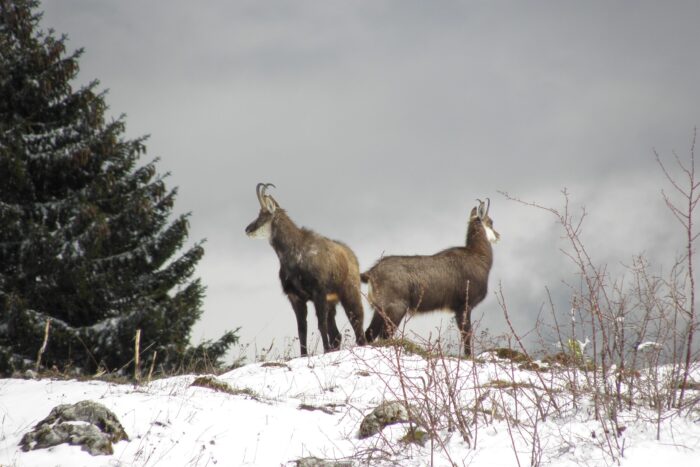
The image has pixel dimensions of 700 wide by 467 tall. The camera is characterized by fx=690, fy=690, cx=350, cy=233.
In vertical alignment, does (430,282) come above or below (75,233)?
below

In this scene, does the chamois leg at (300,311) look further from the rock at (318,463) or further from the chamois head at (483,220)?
the rock at (318,463)

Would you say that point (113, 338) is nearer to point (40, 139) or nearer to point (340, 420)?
point (40, 139)

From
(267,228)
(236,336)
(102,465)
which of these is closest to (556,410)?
(102,465)

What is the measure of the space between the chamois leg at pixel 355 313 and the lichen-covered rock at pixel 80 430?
5.88m

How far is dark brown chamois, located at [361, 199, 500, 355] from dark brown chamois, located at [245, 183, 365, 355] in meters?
→ 0.35

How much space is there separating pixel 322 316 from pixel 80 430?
5.63 meters

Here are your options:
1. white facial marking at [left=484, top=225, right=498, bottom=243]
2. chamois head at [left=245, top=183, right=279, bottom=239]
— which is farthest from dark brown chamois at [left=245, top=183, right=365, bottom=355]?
white facial marking at [left=484, top=225, right=498, bottom=243]

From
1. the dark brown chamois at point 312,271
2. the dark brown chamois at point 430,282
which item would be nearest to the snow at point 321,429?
the dark brown chamois at point 430,282

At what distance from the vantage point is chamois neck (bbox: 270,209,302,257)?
10992 mm

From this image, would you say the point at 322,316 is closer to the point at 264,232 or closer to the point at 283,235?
the point at 283,235

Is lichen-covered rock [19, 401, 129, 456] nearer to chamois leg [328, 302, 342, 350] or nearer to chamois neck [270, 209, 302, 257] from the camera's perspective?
chamois leg [328, 302, 342, 350]

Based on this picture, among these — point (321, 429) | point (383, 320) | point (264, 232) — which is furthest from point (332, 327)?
point (321, 429)

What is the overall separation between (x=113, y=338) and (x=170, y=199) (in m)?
3.43

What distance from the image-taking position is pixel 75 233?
1334cm
